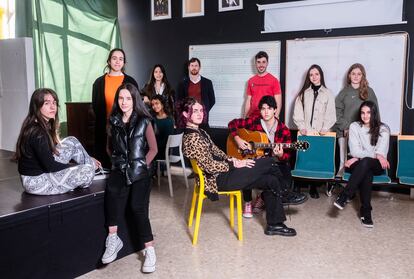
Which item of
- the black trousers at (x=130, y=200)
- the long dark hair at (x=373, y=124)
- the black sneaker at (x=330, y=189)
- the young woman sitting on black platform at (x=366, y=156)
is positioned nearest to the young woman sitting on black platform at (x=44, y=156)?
the black trousers at (x=130, y=200)

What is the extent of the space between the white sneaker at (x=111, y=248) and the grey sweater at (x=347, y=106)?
9.16 ft

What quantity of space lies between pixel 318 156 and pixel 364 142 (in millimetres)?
551

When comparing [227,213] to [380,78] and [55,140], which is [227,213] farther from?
[380,78]

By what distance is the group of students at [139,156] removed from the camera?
247 centimetres

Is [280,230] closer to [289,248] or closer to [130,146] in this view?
[289,248]

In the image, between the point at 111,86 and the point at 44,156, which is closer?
the point at 44,156

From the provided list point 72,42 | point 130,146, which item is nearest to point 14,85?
point 72,42

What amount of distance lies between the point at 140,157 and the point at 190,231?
946 millimetres

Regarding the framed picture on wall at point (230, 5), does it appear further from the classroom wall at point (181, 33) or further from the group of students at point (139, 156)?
the group of students at point (139, 156)

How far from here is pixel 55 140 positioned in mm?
2553

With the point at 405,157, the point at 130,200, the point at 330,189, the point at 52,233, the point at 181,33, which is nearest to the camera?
the point at 52,233

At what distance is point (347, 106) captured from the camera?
171 inches

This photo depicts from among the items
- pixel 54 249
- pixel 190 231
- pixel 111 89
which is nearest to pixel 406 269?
pixel 190 231

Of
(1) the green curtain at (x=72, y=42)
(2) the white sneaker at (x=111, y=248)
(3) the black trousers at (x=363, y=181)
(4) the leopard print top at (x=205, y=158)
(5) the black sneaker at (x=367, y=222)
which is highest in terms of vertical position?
(1) the green curtain at (x=72, y=42)
